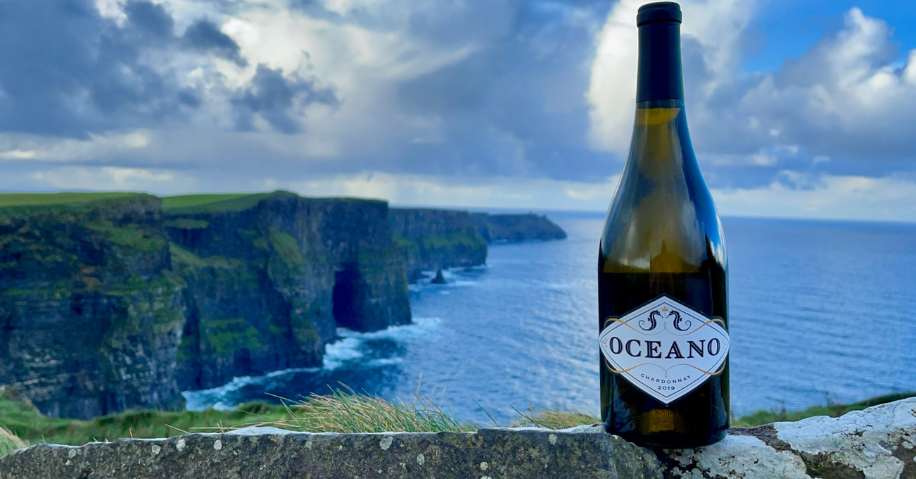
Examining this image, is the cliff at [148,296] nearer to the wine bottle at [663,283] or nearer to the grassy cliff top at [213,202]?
the grassy cliff top at [213,202]

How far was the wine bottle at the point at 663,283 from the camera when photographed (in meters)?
2.04

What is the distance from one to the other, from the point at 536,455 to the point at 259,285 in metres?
68.3

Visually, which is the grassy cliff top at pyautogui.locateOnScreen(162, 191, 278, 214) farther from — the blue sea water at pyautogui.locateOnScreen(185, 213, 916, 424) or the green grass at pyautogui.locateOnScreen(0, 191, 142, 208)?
the blue sea water at pyautogui.locateOnScreen(185, 213, 916, 424)

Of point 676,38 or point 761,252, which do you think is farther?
point 761,252

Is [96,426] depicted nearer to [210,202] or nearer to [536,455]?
[536,455]

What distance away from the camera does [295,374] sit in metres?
61.6

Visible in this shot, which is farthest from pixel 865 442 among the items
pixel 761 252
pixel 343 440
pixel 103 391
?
pixel 761 252

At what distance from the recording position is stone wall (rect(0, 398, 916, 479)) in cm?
211

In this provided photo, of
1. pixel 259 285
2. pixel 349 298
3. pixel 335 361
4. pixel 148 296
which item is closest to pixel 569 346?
pixel 335 361

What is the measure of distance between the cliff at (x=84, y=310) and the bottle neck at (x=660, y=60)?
51.6m

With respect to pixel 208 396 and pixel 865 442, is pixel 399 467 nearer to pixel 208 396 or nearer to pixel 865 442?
pixel 865 442

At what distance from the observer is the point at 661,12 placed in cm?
212

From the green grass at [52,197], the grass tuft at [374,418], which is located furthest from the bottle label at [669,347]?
the green grass at [52,197]

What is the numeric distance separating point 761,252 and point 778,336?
106 m
